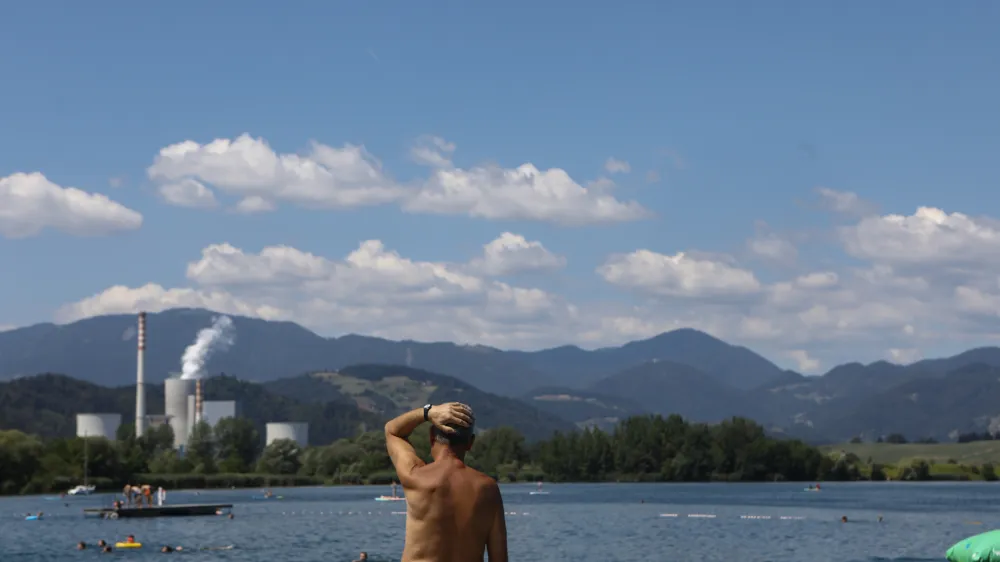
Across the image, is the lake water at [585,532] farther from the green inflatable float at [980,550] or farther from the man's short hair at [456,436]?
the man's short hair at [456,436]

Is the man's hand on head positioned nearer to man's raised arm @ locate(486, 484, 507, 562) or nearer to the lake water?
man's raised arm @ locate(486, 484, 507, 562)

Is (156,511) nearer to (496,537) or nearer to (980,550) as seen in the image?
(980,550)

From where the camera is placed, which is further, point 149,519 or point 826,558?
point 149,519

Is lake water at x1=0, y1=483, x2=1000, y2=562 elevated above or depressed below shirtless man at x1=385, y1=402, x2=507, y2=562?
below

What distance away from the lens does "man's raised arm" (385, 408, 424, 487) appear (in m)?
11.9

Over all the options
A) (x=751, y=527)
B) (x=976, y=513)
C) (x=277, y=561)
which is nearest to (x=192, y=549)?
(x=277, y=561)

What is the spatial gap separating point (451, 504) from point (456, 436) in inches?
22.0

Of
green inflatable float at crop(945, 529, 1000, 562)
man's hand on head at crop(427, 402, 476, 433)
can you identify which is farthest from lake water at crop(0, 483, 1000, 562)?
man's hand on head at crop(427, 402, 476, 433)

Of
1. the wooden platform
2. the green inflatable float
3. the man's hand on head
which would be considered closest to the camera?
the man's hand on head

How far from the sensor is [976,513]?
16350cm

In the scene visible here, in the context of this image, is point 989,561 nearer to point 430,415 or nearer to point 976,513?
point 430,415

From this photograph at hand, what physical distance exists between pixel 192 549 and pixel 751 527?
5570cm

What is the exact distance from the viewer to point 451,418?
11.7 metres

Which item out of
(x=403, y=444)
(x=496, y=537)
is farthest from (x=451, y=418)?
(x=496, y=537)
